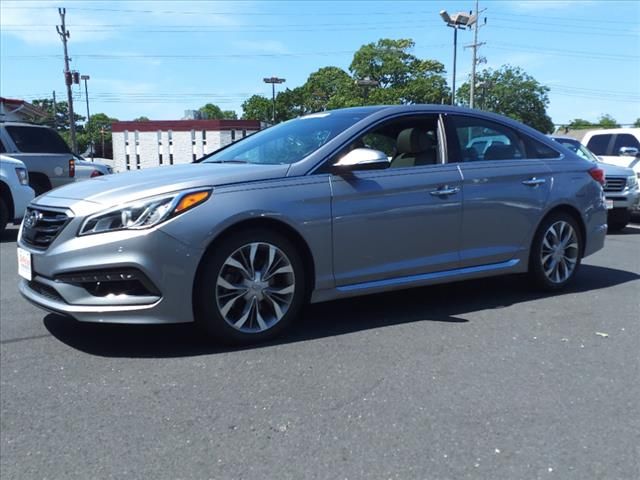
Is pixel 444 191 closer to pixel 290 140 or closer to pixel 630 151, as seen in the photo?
pixel 290 140

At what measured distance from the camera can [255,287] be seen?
4066mm

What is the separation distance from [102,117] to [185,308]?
453ft

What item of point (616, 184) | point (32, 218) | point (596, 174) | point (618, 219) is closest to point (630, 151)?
point (616, 184)

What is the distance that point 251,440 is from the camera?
2836 mm

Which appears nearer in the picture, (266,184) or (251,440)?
(251,440)

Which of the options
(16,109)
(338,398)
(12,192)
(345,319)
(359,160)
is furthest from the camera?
(16,109)

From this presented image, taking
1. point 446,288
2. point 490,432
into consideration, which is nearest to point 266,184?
point 490,432

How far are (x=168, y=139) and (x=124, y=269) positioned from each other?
60.0 m

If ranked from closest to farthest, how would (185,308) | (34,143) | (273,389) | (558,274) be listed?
1. (273,389)
2. (185,308)
3. (558,274)
4. (34,143)

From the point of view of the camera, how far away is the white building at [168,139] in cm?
5666

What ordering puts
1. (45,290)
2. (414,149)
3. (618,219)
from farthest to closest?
(618,219) < (414,149) < (45,290)

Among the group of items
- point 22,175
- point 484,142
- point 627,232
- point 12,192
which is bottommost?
point 627,232

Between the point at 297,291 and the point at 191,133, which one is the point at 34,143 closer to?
the point at 297,291

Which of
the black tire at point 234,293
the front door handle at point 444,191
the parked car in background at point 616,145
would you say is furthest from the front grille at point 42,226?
the parked car in background at point 616,145
